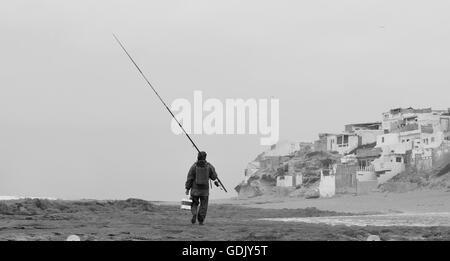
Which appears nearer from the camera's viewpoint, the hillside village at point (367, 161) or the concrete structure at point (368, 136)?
the hillside village at point (367, 161)

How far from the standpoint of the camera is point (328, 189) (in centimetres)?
6106

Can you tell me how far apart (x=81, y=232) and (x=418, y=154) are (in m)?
51.0

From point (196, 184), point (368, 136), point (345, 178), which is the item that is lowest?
point (196, 184)

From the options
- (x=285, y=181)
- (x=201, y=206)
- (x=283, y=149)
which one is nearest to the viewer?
(x=201, y=206)

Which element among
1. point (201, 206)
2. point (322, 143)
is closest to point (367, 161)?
point (322, 143)

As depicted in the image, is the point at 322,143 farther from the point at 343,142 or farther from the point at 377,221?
the point at 377,221

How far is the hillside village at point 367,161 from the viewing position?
57.6 meters

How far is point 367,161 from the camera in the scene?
64.6m

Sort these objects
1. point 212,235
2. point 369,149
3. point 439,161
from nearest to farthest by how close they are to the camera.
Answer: point 212,235 < point 439,161 < point 369,149

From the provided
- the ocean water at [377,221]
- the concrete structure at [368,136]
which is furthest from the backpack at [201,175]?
the concrete structure at [368,136]

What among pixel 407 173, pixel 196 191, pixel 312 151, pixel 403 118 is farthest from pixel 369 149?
pixel 196 191

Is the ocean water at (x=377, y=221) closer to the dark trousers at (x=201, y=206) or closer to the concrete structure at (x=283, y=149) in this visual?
the dark trousers at (x=201, y=206)
